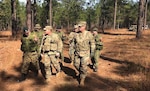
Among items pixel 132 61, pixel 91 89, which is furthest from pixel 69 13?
pixel 91 89

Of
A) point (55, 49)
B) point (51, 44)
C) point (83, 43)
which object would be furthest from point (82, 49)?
point (51, 44)

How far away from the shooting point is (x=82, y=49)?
950 cm

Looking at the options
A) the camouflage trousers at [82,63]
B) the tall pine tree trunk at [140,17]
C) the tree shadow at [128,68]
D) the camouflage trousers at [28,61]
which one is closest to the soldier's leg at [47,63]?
the camouflage trousers at [28,61]

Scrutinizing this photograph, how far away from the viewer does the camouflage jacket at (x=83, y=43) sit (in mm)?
9508

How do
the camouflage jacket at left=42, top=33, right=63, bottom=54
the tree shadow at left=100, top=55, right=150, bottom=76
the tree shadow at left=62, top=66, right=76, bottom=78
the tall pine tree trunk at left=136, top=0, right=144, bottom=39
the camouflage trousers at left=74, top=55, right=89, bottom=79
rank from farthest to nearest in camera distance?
the tall pine tree trunk at left=136, top=0, right=144, bottom=39, the tree shadow at left=100, top=55, right=150, bottom=76, the tree shadow at left=62, top=66, right=76, bottom=78, the camouflage jacket at left=42, top=33, right=63, bottom=54, the camouflage trousers at left=74, top=55, right=89, bottom=79

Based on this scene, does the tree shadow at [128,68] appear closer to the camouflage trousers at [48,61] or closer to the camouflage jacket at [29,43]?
the camouflage trousers at [48,61]

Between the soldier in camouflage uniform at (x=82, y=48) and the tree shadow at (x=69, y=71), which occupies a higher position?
the soldier in camouflage uniform at (x=82, y=48)

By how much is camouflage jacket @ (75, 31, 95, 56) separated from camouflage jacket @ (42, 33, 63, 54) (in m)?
0.79

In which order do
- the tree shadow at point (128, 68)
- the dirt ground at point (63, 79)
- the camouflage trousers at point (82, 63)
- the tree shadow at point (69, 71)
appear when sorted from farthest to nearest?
1. the tree shadow at point (128, 68)
2. the tree shadow at point (69, 71)
3. the dirt ground at point (63, 79)
4. the camouflage trousers at point (82, 63)

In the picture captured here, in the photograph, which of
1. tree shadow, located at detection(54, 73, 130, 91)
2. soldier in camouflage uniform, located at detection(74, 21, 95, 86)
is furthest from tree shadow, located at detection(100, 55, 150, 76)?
soldier in camouflage uniform, located at detection(74, 21, 95, 86)

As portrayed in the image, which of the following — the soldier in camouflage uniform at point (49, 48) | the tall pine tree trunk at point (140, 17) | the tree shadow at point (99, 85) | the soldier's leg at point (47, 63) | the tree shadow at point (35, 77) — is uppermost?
the tall pine tree trunk at point (140, 17)

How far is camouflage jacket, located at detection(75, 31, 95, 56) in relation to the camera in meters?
9.51

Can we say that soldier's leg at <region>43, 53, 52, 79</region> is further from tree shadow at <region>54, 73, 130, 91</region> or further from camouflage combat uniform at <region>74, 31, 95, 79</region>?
camouflage combat uniform at <region>74, 31, 95, 79</region>

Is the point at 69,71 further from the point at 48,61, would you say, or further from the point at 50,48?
the point at 50,48
